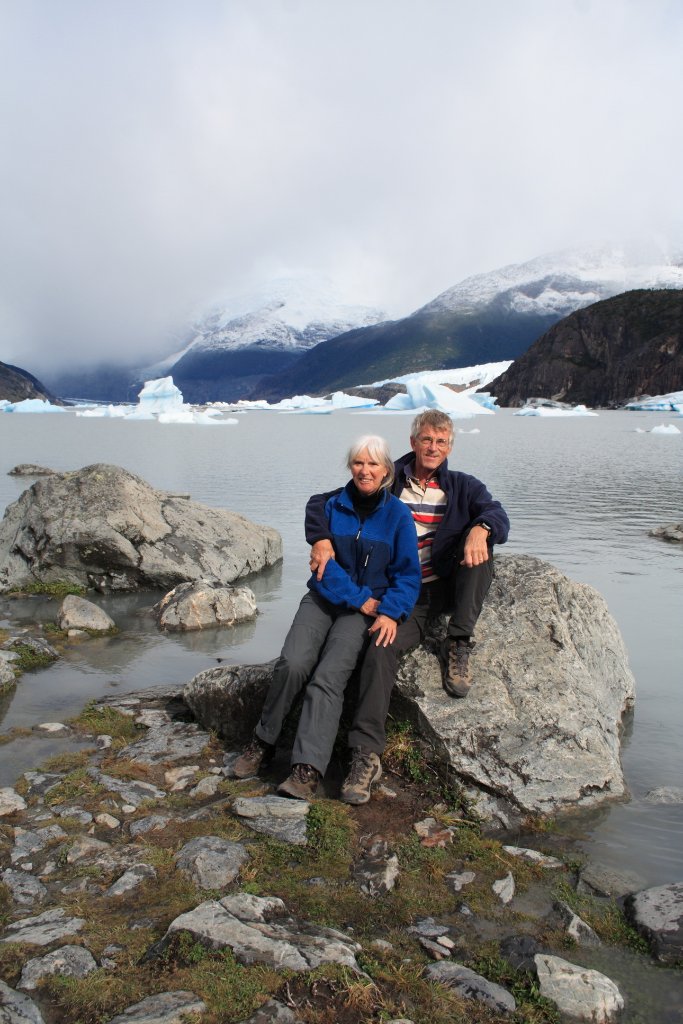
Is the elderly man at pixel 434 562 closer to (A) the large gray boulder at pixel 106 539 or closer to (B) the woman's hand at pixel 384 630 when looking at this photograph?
(B) the woman's hand at pixel 384 630

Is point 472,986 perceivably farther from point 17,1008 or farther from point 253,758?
point 253,758

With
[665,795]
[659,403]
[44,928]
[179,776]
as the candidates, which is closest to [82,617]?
[179,776]

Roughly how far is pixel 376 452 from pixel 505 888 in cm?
285

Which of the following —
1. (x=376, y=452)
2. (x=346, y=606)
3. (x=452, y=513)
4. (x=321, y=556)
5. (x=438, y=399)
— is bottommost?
(x=346, y=606)

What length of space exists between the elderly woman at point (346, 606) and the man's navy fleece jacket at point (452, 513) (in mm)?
124

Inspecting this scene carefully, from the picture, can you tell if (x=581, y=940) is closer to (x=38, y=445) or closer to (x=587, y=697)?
(x=587, y=697)

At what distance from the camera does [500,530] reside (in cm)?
561

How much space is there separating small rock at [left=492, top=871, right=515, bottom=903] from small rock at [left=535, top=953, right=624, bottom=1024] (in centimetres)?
56

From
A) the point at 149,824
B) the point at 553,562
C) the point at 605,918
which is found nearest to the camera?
the point at 605,918

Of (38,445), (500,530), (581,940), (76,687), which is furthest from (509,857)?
(38,445)

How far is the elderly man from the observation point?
518cm

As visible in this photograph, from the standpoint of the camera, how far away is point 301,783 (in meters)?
4.87

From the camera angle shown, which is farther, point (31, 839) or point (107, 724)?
point (107, 724)

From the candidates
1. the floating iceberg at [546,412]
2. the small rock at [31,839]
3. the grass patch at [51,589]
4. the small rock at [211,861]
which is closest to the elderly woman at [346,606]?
the small rock at [211,861]
